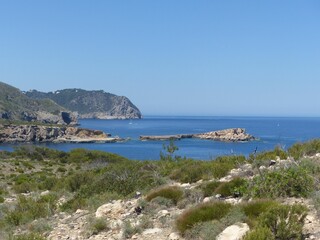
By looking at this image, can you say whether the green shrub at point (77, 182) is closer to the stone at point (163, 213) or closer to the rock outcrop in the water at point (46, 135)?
the stone at point (163, 213)

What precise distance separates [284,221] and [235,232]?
0.85 meters

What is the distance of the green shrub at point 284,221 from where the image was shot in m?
6.60

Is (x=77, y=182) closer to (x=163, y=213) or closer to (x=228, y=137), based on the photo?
(x=163, y=213)

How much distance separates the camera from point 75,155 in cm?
4747

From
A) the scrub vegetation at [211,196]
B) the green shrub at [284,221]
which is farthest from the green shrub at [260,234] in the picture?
the green shrub at [284,221]

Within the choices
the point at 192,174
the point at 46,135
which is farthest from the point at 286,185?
the point at 46,135

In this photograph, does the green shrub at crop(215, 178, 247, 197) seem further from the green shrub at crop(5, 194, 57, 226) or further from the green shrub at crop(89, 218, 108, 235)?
the green shrub at crop(5, 194, 57, 226)

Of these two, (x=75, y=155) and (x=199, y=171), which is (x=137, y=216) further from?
(x=75, y=155)

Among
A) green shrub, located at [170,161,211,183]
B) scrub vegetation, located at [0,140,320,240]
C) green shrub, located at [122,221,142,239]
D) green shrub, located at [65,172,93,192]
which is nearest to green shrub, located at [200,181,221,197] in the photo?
scrub vegetation, located at [0,140,320,240]

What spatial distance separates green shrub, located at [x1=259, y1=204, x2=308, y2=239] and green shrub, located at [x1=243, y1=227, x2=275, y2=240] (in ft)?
0.84

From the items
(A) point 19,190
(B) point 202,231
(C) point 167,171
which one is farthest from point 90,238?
(A) point 19,190

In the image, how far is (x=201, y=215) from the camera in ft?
26.8

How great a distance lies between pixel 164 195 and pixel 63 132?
141453 millimetres

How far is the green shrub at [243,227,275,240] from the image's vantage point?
6.10 metres
